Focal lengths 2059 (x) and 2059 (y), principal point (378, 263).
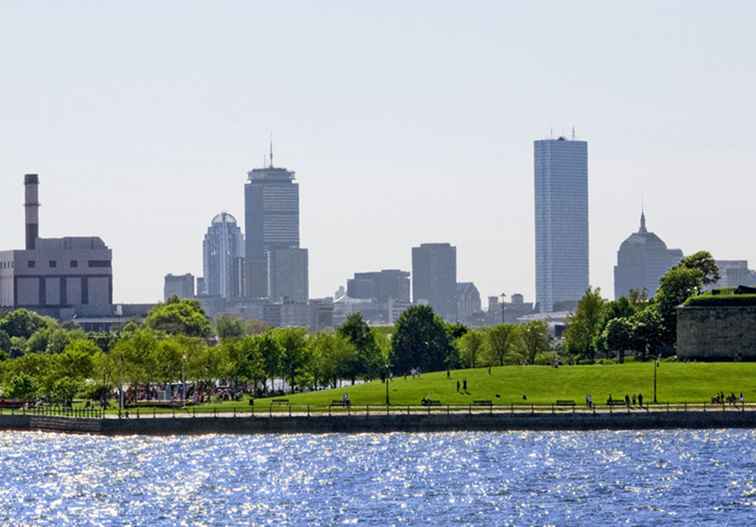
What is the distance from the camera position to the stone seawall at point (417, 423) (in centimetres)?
13975

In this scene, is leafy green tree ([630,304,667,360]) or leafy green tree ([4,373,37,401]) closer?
leafy green tree ([4,373,37,401])

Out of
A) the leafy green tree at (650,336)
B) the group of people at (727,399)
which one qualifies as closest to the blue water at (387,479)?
the group of people at (727,399)

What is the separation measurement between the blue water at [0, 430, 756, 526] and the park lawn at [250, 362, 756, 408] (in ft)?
56.7

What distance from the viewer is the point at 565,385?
161 metres

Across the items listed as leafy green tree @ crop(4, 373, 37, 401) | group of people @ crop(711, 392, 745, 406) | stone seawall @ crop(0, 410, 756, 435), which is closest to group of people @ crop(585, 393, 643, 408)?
stone seawall @ crop(0, 410, 756, 435)

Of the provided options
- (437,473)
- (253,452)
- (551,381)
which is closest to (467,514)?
(437,473)

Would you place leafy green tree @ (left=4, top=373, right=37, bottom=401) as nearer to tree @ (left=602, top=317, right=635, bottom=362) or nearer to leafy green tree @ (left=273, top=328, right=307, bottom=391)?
leafy green tree @ (left=273, top=328, right=307, bottom=391)

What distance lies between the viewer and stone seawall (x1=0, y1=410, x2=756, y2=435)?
13975 centimetres

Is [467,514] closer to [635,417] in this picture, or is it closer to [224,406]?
[635,417]

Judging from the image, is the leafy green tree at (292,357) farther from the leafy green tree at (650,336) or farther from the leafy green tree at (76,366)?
the leafy green tree at (650,336)

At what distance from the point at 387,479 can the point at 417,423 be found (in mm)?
32081

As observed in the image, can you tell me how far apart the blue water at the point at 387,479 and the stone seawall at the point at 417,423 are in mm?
2473

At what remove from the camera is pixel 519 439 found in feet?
440

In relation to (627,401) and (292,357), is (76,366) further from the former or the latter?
(627,401)
